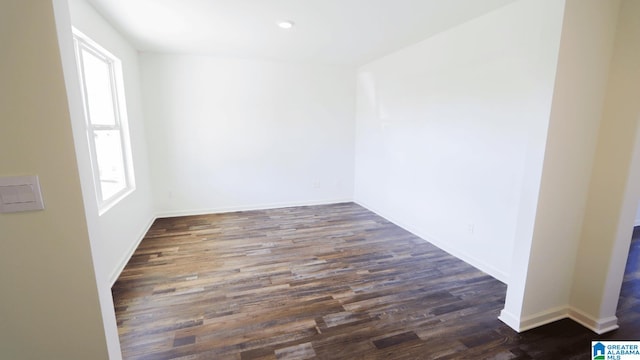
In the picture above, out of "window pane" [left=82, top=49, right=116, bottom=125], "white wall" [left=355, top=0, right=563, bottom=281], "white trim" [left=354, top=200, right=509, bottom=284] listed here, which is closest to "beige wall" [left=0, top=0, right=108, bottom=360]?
"window pane" [left=82, top=49, right=116, bottom=125]

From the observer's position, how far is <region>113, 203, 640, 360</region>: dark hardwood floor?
1.87 metres

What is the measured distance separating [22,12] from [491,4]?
2992 millimetres

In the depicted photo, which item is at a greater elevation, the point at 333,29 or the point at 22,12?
the point at 333,29

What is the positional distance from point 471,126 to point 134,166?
3962 mm

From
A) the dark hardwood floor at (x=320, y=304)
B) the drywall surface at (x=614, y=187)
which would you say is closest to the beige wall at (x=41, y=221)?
the dark hardwood floor at (x=320, y=304)

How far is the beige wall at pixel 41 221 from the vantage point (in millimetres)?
877

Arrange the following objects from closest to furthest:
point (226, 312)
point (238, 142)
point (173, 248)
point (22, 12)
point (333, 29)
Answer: point (22, 12), point (226, 312), point (333, 29), point (173, 248), point (238, 142)

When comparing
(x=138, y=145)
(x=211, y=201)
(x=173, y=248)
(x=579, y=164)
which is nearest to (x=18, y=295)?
(x=173, y=248)

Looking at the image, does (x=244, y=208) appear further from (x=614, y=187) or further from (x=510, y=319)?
(x=614, y=187)

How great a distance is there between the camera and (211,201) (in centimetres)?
470

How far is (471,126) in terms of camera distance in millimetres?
2889

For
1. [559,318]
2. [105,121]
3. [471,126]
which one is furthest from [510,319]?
[105,121]

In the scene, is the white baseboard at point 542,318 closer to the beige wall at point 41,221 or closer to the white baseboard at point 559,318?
the white baseboard at point 559,318

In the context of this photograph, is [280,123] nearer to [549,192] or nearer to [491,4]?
[491,4]
